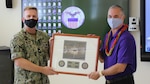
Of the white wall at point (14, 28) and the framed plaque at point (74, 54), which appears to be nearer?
the framed plaque at point (74, 54)

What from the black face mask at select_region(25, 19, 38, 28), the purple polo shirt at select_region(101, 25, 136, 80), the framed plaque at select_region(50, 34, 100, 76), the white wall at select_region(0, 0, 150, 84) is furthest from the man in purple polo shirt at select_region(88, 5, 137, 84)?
the white wall at select_region(0, 0, 150, 84)

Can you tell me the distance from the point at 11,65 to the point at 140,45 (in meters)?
1.71

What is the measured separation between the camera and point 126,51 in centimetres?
218

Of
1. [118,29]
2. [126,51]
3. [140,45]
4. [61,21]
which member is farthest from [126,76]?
[61,21]

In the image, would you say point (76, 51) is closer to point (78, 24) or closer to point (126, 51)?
point (126, 51)

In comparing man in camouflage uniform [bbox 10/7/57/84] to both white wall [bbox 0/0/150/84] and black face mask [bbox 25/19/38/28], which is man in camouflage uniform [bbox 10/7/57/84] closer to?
black face mask [bbox 25/19/38/28]

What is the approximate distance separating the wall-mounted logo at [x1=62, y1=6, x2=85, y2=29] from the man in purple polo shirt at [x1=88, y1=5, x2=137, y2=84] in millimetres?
931

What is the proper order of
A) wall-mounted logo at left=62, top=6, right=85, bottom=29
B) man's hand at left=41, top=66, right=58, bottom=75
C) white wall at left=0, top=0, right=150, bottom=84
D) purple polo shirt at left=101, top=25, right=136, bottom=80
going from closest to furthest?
purple polo shirt at left=101, top=25, right=136, bottom=80
man's hand at left=41, top=66, right=58, bottom=75
wall-mounted logo at left=62, top=6, right=85, bottom=29
white wall at left=0, top=0, right=150, bottom=84

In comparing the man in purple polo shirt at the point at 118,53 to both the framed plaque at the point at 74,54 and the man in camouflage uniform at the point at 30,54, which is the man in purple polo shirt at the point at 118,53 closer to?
the framed plaque at the point at 74,54

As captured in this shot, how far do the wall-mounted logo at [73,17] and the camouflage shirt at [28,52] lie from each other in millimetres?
968

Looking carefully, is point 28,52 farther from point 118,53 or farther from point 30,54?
point 118,53

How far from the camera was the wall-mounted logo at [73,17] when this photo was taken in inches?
128

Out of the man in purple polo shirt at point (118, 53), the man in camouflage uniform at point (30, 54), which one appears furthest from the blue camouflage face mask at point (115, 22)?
the man in camouflage uniform at point (30, 54)

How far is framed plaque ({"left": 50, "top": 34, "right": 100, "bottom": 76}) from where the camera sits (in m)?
2.37
